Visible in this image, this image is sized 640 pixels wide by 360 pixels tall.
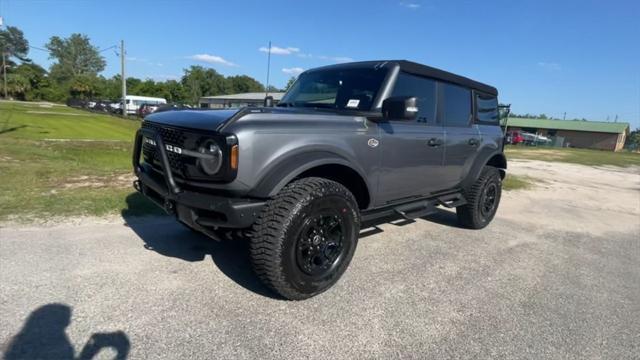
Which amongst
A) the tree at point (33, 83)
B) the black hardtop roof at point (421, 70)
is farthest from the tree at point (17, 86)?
the black hardtop roof at point (421, 70)

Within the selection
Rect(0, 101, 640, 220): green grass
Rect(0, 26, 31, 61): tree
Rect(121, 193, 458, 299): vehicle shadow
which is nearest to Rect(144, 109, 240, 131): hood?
Rect(121, 193, 458, 299): vehicle shadow

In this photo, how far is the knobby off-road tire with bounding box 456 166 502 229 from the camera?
5.50 metres

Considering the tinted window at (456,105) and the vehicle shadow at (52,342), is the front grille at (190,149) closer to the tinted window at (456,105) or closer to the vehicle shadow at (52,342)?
the vehicle shadow at (52,342)

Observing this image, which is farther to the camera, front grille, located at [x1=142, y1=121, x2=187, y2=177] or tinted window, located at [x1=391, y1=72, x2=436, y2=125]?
tinted window, located at [x1=391, y1=72, x2=436, y2=125]

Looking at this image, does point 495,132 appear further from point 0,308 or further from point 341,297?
point 0,308

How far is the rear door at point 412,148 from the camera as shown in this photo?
3879 millimetres

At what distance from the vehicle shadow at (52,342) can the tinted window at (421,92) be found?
121 inches

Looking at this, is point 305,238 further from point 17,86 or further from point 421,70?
point 17,86

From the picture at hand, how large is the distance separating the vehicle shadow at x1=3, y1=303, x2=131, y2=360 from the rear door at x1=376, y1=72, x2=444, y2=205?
248 cm

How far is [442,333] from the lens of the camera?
294cm

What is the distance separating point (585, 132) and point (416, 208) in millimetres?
69520

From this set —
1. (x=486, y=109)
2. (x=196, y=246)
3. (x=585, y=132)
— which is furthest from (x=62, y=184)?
(x=585, y=132)

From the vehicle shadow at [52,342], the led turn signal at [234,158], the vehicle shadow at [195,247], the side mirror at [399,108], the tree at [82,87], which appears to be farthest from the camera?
the tree at [82,87]

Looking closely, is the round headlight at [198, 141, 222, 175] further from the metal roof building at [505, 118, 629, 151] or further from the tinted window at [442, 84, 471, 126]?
the metal roof building at [505, 118, 629, 151]
